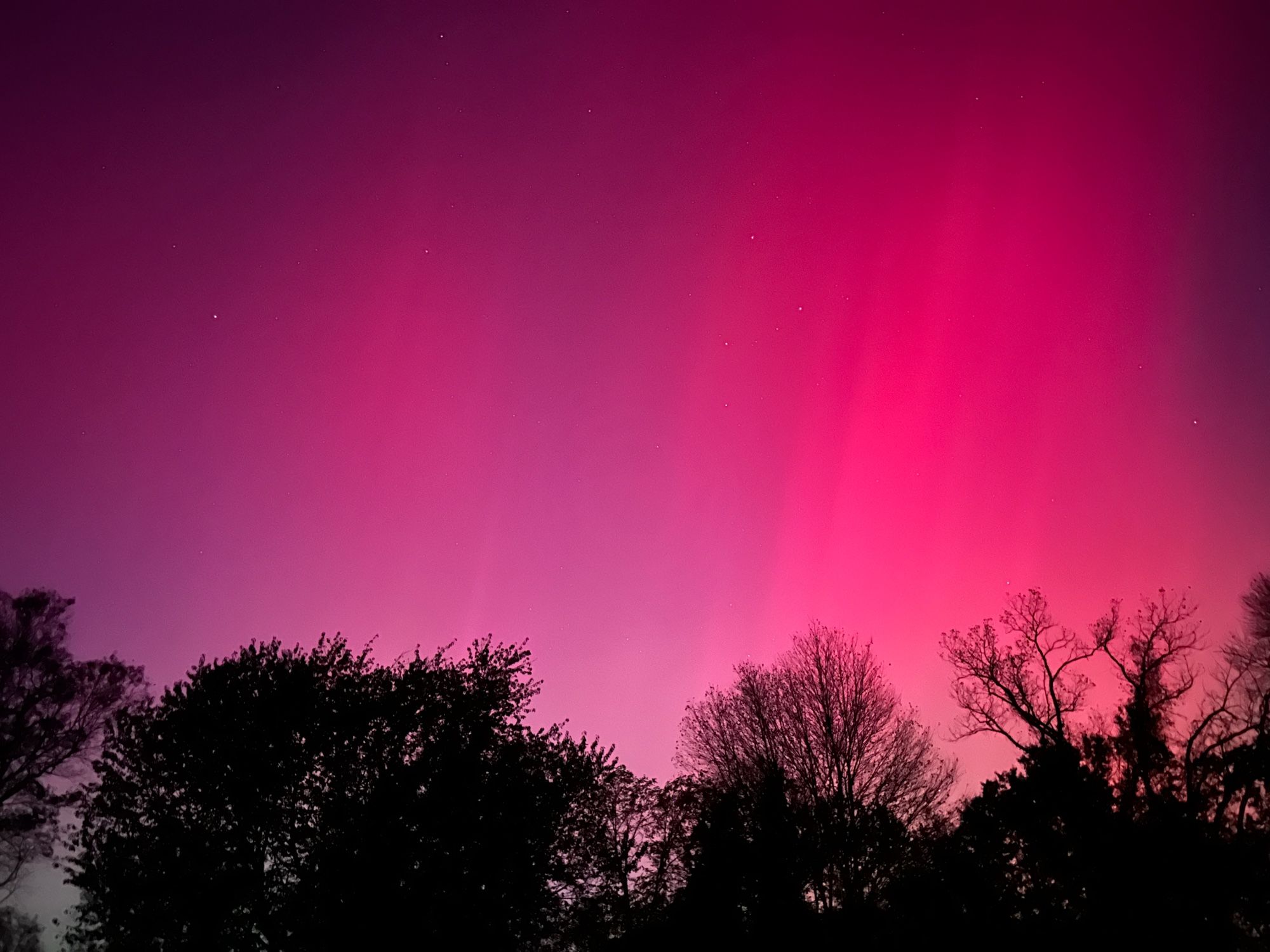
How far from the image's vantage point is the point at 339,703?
19453mm

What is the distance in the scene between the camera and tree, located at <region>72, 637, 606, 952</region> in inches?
631

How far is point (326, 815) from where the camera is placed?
1758cm

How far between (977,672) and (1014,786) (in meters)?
3.98

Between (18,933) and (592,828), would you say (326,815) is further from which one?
(18,933)

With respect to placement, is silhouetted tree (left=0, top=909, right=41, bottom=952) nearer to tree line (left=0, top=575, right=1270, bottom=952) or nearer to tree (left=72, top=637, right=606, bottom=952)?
tree line (left=0, top=575, right=1270, bottom=952)

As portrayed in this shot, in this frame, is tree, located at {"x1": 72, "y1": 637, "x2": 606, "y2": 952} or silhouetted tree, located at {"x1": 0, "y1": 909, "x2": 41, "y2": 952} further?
silhouetted tree, located at {"x1": 0, "y1": 909, "x2": 41, "y2": 952}

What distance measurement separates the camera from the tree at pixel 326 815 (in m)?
16.0

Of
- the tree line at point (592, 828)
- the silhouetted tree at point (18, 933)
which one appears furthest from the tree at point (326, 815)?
the silhouetted tree at point (18, 933)

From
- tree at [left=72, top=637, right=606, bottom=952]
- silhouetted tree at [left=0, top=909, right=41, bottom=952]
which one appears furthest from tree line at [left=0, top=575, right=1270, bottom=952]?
silhouetted tree at [left=0, top=909, right=41, bottom=952]

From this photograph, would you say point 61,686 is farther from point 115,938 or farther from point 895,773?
point 895,773

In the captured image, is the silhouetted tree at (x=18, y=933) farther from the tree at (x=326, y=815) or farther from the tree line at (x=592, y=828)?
the tree at (x=326, y=815)

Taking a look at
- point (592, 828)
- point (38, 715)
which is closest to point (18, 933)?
point (38, 715)

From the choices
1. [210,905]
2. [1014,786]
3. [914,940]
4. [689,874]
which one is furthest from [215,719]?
[1014,786]

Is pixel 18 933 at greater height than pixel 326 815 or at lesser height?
lesser
